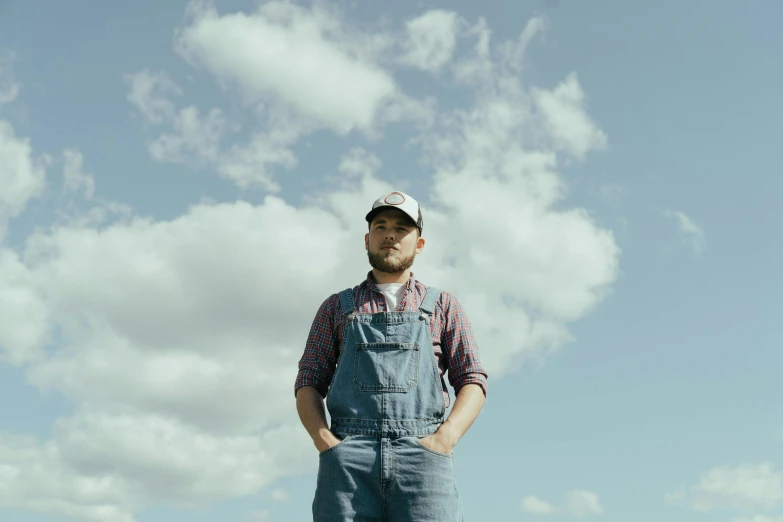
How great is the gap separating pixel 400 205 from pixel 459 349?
112cm

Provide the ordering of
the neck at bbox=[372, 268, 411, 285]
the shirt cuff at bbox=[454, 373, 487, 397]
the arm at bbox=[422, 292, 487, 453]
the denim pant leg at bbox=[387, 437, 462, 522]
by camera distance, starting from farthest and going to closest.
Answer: the neck at bbox=[372, 268, 411, 285]
the shirt cuff at bbox=[454, 373, 487, 397]
the arm at bbox=[422, 292, 487, 453]
the denim pant leg at bbox=[387, 437, 462, 522]

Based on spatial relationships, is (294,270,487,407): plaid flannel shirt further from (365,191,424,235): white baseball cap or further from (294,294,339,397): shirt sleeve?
(365,191,424,235): white baseball cap

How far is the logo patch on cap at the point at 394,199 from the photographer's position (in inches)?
227

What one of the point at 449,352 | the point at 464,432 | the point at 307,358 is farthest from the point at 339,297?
the point at 464,432

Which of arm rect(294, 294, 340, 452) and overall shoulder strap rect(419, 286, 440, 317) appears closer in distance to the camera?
arm rect(294, 294, 340, 452)

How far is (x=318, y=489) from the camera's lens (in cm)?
511

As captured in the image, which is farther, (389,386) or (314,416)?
(314,416)

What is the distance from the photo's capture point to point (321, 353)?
5.65m

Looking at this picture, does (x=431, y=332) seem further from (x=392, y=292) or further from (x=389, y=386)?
(x=389, y=386)

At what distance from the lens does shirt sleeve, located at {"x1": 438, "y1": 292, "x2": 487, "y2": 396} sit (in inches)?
216

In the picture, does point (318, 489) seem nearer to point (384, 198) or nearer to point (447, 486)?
point (447, 486)

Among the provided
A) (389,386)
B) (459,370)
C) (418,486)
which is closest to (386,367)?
(389,386)

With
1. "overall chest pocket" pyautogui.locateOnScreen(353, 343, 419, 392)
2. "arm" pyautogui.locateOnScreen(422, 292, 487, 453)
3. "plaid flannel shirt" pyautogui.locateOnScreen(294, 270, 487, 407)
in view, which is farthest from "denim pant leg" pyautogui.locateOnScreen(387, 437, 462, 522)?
"plaid flannel shirt" pyautogui.locateOnScreen(294, 270, 487, 407)

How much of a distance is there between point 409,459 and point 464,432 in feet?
1.52
